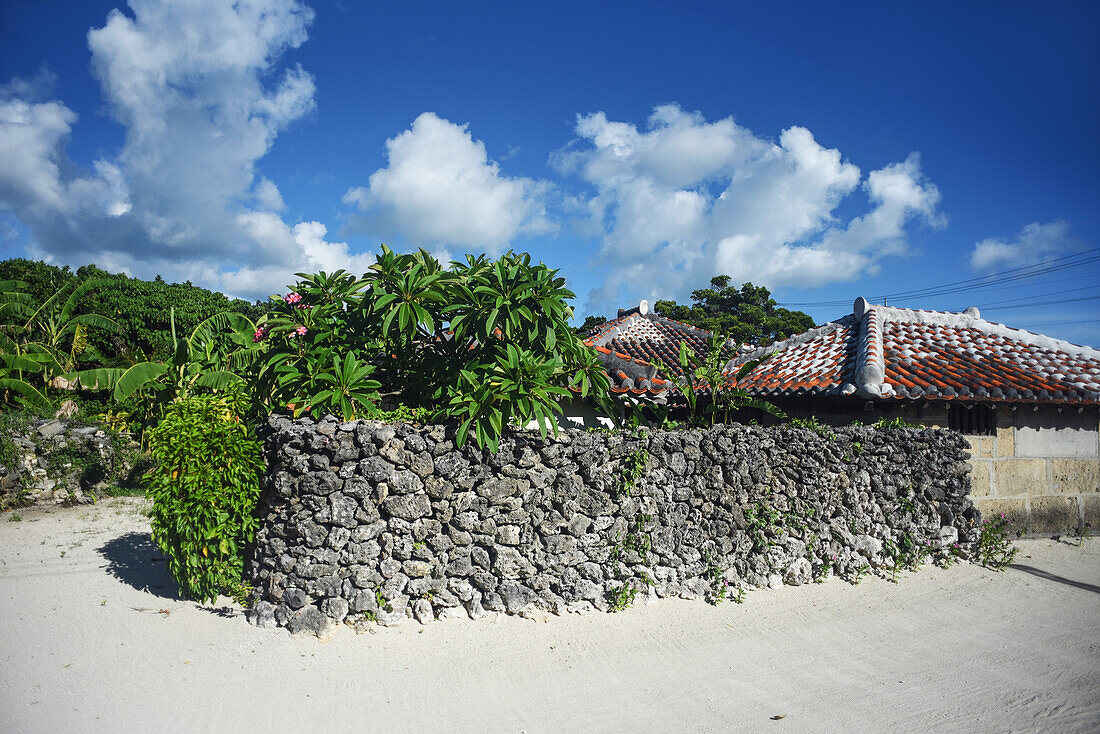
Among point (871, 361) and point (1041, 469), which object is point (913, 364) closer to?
point (871, 361)

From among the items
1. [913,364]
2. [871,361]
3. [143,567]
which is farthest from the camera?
[913,364]

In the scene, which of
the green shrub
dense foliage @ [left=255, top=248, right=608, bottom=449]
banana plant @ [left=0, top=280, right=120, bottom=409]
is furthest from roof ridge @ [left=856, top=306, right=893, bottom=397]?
banana plant @ [left=0, top=280, right=120, bottom=409]

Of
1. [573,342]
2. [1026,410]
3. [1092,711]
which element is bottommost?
[1092,711]

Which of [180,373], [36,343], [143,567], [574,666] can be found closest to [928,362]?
[574,666]

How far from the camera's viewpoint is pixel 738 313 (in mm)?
33344

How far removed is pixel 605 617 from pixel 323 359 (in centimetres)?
400

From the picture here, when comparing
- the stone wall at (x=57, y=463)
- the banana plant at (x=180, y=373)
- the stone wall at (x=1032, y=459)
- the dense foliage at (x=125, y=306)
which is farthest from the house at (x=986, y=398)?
the dense foliage at (x=125, y=306)

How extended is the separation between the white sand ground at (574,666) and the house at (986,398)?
2750mm

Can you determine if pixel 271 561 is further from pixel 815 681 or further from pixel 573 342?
pixel 815 681

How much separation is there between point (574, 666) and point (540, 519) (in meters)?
1.43

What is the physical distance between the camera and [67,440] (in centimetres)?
1095

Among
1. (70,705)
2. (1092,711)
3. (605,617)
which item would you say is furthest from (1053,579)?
(70,705)

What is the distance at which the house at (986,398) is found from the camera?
8.74 metres

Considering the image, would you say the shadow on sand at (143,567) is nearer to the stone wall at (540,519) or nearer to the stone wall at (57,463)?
the stone wall at (540,519)
